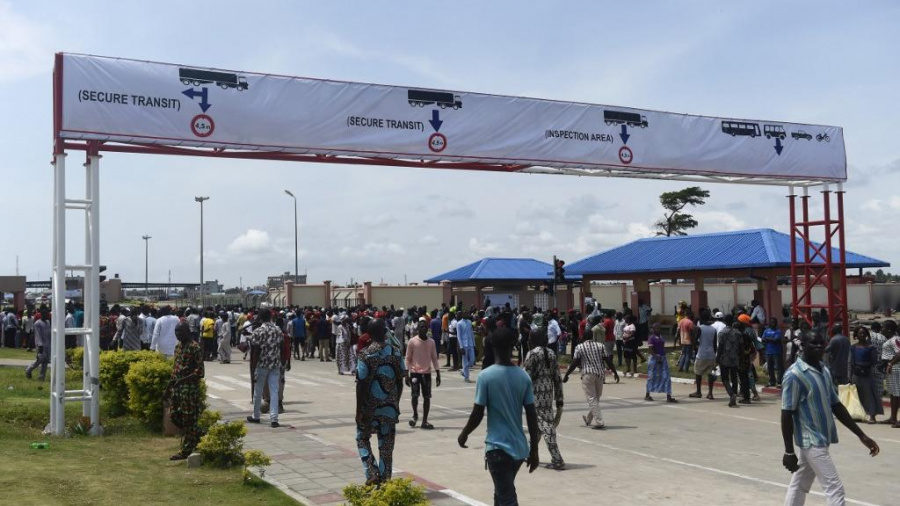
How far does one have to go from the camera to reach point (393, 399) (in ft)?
26.0

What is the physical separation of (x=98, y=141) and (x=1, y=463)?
525 centimetres

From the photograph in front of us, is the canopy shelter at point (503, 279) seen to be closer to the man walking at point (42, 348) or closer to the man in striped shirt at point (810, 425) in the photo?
the man walking at point (42, 348)

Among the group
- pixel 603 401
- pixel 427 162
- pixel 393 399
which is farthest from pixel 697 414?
pixel 393 399

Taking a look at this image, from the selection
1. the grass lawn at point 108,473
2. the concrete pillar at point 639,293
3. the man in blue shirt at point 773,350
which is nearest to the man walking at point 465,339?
the man in blue shirt at point 773,350

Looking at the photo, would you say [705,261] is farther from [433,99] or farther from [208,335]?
[433,99]

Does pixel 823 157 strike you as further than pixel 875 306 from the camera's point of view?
No

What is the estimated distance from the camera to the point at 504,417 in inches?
231

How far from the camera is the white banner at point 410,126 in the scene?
12609 mm

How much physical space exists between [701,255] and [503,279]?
1019 cm

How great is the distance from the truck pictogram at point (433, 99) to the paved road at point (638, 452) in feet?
18.4

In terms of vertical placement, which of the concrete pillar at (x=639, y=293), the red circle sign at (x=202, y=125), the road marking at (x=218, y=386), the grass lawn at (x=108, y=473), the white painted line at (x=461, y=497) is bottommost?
the road marking at (x=218, y=386)

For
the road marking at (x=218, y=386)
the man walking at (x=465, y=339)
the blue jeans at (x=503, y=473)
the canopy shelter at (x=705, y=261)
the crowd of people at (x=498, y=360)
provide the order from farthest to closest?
the canopy shelter at (x=705, y=261)
the man walking at (x=465, y=339)
the road marking at (x=218, y=386)
the crowd of people at (x=498, y=360)
the blue jeans at (x=503, y=473)

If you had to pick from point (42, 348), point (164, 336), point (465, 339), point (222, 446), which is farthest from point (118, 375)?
point (465, 339)

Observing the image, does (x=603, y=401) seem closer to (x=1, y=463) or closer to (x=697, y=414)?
(x=697, y=414)
